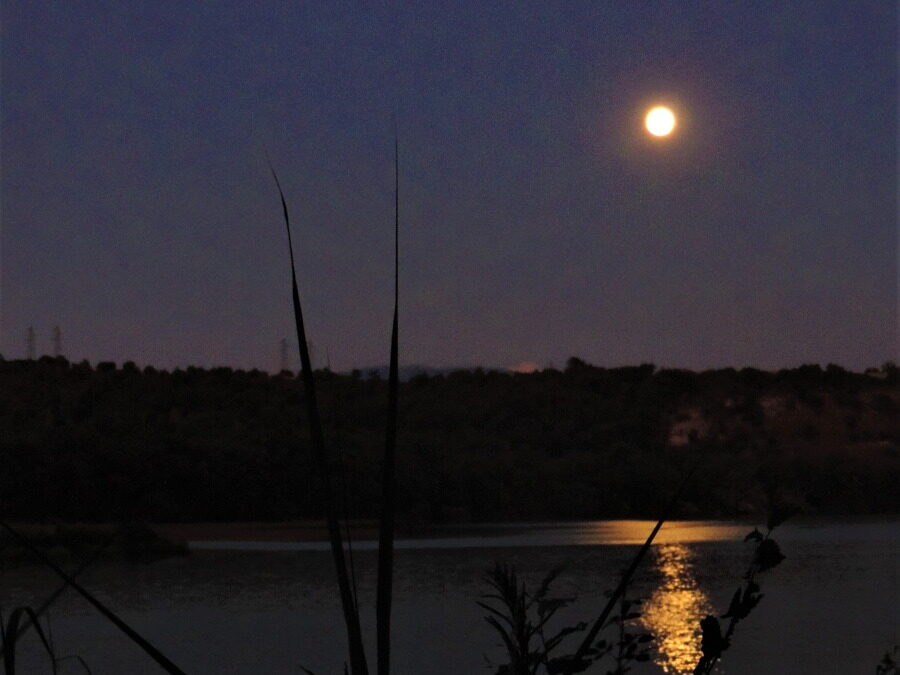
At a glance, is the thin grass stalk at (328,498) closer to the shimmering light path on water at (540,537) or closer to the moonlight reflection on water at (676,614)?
the moonlight reflection on water at (676,614)

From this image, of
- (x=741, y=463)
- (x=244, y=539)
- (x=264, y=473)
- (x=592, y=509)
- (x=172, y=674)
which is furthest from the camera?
(x=741, y=463)

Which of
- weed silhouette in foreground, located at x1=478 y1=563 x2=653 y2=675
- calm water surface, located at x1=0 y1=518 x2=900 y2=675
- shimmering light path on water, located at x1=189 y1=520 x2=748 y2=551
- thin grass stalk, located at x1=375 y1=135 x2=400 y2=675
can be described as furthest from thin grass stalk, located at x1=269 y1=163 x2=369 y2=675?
shimmering light path on water, located at x1=189 y1=520 x2=748 y2=551

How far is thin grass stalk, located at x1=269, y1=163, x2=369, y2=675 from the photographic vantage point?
79 cm

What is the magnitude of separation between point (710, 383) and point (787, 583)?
29355mm

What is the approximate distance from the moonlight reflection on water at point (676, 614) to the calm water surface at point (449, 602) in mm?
27

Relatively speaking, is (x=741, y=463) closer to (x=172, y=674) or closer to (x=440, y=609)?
(x=440, y=609)

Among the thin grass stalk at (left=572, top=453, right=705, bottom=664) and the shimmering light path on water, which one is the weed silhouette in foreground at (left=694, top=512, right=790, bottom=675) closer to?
the thin grass stalk at (left=572, top=453, right=705, bottom=664)

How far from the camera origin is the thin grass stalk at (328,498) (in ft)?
2.58

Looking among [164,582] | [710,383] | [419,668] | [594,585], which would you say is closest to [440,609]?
[594,585]

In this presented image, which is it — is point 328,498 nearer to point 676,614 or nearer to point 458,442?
point 676,614

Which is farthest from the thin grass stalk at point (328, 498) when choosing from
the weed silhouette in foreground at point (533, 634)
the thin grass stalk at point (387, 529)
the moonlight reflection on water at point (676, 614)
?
the moonlight reflection on water at point (676, 614)

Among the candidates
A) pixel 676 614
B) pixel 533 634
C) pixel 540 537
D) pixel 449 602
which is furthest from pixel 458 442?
pixel 533 634

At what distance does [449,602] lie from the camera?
14.1 m

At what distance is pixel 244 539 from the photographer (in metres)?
25.6
